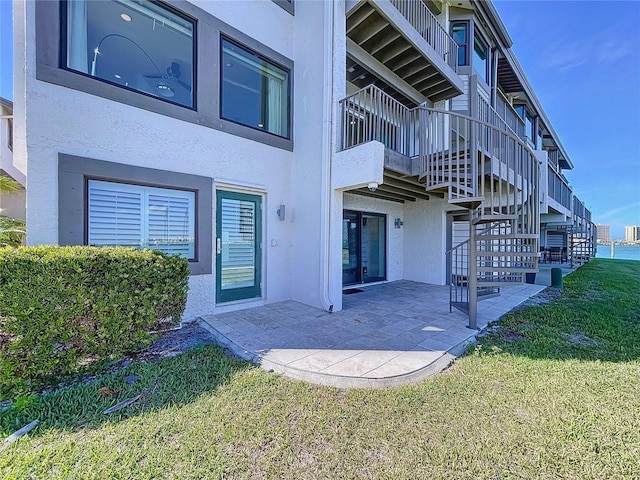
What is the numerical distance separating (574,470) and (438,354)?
1.77 m

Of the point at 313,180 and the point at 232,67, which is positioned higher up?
the point at 232,67

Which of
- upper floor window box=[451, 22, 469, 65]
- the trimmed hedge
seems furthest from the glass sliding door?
upper floor window box=[451, 22, 469, 65]

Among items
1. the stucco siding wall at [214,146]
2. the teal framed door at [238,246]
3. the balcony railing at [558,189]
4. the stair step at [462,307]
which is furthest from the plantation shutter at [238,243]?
the balcony railing at [558,189]

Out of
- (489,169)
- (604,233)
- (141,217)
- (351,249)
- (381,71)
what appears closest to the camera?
(141,217)

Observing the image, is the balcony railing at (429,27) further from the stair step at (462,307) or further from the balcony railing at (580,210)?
the balcony railing at (580,210)

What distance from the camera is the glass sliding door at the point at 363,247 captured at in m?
8.57

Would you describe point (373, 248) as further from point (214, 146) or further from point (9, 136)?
point (9, 136)

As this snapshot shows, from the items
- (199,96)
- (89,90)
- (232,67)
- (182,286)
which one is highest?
(232,67)

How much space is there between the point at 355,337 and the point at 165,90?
17.3 feet

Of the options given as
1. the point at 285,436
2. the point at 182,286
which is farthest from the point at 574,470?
the point at 182,286

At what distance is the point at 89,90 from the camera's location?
4141mm

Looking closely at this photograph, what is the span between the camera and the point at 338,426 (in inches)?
96.1

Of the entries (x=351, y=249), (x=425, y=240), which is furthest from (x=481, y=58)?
(x=351, y=249)

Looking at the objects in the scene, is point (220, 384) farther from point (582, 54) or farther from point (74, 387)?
point (582, 54)
